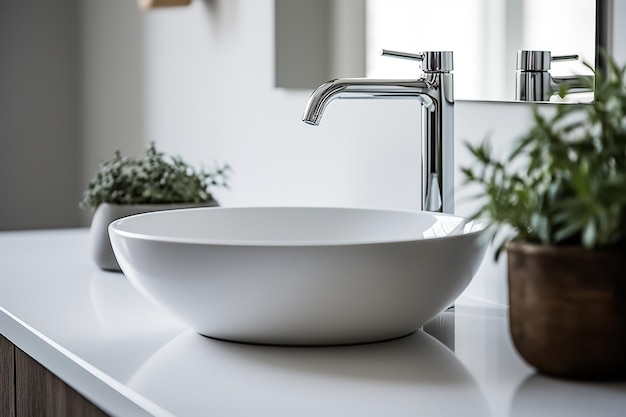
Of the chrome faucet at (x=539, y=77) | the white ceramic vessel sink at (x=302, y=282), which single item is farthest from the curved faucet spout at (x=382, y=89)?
the white ceramic vessel sink at (x=302, y=282)

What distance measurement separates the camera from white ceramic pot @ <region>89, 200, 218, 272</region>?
1.51 metres

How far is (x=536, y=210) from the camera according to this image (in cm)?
79

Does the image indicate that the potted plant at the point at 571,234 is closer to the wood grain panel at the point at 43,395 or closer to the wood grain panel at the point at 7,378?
the wood grain panel at the point at 43,395

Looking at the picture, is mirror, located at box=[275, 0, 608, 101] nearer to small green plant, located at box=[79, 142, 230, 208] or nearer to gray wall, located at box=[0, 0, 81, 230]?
small green plant, located at box=[79, 142, 230, 208]

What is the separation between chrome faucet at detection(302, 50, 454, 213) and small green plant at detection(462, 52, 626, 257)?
40cm

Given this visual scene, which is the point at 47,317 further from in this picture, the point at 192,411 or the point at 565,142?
the point at 565,142

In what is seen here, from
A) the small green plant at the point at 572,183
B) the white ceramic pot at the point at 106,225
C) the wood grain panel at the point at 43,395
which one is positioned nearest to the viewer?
the small green plant at the point at 572,183

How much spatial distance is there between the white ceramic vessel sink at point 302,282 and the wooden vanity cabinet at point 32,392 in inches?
5.4

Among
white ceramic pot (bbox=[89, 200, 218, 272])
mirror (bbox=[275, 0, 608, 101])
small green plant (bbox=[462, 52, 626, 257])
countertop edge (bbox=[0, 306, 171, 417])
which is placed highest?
mirror (bbox=[275, 0, 608, 101])

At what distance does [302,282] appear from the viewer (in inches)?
36.6

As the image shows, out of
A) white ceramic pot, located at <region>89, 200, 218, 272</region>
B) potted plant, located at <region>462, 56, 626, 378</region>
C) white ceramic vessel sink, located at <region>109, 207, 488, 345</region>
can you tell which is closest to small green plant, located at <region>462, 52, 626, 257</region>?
potted plant, located at <region>462, 56, 626, 378</region>

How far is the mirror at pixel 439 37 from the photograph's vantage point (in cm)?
117

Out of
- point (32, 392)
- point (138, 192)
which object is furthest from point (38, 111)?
point (32, 392)

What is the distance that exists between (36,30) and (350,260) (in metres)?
2.36
